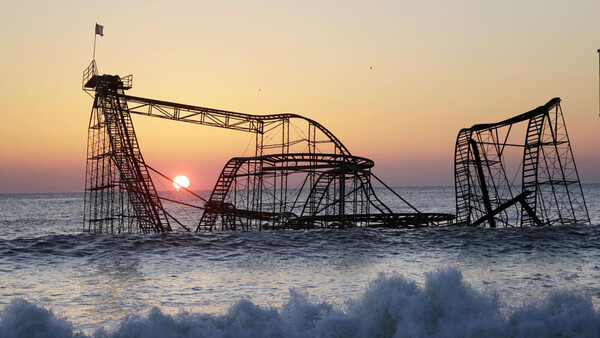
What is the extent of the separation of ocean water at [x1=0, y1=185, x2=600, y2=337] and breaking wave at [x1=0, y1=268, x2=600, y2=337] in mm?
22

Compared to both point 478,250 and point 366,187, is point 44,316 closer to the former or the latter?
point 478,250

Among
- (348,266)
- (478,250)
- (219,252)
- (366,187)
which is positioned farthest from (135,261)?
(366,187)

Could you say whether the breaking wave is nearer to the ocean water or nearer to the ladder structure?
the ocean water

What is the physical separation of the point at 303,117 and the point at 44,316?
33.2 metres

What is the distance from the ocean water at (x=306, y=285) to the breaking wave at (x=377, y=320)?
0.02 m

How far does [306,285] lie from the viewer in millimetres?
15312

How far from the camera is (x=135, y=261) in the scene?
20.1m

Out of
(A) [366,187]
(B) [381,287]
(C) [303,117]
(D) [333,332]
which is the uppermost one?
(C) [303,117]

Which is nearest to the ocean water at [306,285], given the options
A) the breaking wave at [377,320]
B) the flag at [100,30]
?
the breaking wave at [377,320]

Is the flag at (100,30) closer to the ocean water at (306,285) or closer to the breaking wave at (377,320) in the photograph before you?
the ocean water at (306,285)

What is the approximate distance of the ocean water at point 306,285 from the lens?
9.85m

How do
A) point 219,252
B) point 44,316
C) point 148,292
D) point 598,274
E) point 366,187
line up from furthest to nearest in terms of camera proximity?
point 366,187 → point 219,252 → point 598,274 → point 148,292 → point 44,316

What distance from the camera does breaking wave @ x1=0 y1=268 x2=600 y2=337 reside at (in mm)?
9641

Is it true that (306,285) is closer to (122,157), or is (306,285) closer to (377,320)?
(377,320)
